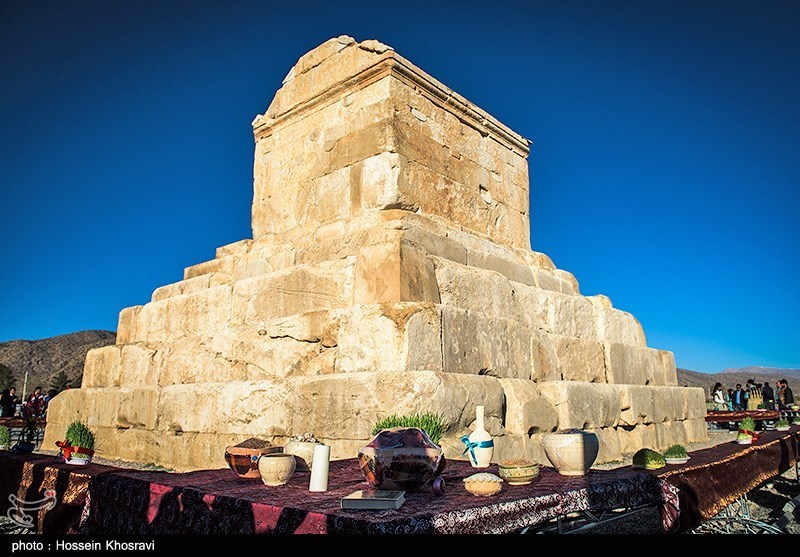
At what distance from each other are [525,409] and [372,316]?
1617mm

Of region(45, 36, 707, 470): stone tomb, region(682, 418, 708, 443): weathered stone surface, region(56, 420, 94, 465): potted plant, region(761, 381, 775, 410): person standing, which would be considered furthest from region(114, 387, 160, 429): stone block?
region(761, 381, 775, 410): person standing

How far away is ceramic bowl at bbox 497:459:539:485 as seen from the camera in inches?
98.7

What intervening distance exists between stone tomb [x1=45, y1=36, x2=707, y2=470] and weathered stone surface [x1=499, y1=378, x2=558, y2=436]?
0.06 ft

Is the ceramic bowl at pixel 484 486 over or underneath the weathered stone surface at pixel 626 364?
underneath

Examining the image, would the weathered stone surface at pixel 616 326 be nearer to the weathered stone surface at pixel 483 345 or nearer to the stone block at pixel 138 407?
the weathered stone surface at pixel 483 345

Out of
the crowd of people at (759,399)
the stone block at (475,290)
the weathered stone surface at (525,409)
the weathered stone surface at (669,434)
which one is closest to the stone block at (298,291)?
the stone block at (475,290)

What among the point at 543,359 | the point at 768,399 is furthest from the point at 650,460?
the point at 768,399

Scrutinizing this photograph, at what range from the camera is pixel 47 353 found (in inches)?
1838

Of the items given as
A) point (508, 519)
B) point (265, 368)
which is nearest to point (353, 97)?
point (265, 368)

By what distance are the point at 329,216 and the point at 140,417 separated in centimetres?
287

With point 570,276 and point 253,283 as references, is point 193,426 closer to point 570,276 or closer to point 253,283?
point 253,283

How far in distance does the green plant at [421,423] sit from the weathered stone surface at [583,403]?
1927 millimetres

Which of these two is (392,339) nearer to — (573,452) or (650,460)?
(573,452)

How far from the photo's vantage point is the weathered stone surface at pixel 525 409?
16.2 ft
